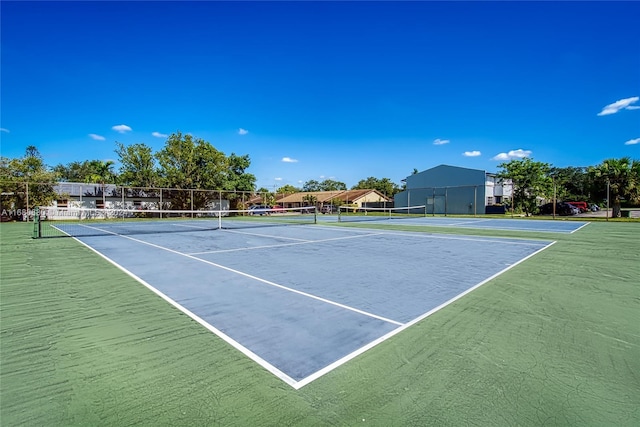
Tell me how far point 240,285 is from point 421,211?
39.6 m

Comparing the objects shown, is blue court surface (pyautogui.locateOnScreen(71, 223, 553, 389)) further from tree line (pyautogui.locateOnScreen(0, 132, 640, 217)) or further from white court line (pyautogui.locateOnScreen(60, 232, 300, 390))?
tree line (pyautogui.locateOnScreen(0, 132, 640, 217))

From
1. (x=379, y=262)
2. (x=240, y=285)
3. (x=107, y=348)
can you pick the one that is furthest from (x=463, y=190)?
(x=107, y=348)

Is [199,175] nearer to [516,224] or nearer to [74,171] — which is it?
[516,224]

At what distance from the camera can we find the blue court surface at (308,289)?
10.7ft

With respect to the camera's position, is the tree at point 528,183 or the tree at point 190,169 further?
the tree at point 190,169

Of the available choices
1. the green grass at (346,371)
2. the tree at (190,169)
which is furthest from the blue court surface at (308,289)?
the tree at (190,169)

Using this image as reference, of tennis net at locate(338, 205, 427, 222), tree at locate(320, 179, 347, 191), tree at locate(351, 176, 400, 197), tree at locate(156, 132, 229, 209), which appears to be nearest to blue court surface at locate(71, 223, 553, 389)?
tennis net at locate(338, 205, 427, 222)

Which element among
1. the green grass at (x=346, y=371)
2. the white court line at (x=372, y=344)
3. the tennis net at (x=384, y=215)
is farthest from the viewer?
A: the tennis net at (x=384, y=215)

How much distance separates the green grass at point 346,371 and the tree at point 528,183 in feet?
100

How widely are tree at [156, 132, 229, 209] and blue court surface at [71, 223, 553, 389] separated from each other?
2865 centimetres

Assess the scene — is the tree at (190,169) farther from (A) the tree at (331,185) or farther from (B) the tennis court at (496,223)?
(A) the tree at (331,185)

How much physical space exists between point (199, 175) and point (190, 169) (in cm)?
124

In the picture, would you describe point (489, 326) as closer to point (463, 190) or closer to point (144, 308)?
point (144, 308)

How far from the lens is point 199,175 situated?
38.3m
